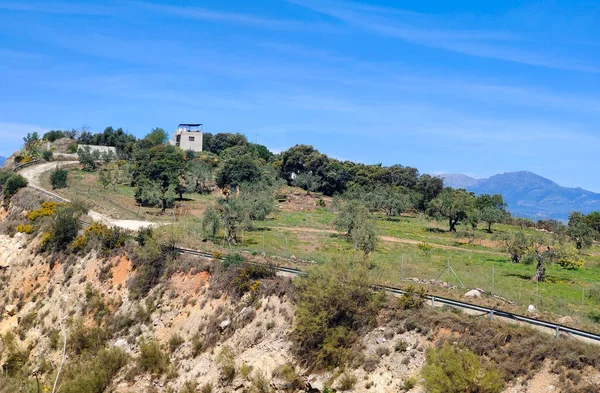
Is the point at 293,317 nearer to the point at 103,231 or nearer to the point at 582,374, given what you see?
the point at 582,374

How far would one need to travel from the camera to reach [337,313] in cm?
2548

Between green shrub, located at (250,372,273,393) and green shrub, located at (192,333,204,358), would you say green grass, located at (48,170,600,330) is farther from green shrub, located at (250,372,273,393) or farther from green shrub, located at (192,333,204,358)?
green shrub, located at (192,333,204,358)

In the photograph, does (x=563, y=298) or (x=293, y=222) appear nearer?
(x=563, y=298)

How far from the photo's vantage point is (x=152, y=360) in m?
28.5

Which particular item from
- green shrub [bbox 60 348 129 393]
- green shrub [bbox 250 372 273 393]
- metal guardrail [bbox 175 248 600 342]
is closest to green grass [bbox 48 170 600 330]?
metal guardrail [bbox 175 248 600 342]

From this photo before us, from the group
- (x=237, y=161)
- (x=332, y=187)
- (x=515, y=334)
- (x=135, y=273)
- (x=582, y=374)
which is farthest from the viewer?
(x=332, y=187)

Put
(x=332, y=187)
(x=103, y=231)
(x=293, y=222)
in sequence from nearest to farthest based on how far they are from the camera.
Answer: (x=103, y=231), (x=293, y=222), (x=332, y=187)

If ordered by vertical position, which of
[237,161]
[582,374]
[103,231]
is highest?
[237,161]

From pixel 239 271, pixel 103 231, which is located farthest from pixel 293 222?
pixel 239 271

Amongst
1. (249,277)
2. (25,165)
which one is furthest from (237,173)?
A: (249,277)

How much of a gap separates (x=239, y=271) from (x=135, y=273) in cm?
837

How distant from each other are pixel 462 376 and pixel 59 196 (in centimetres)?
4956

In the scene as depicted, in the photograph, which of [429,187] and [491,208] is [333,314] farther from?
[429,187]

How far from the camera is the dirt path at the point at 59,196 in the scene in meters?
46.2
